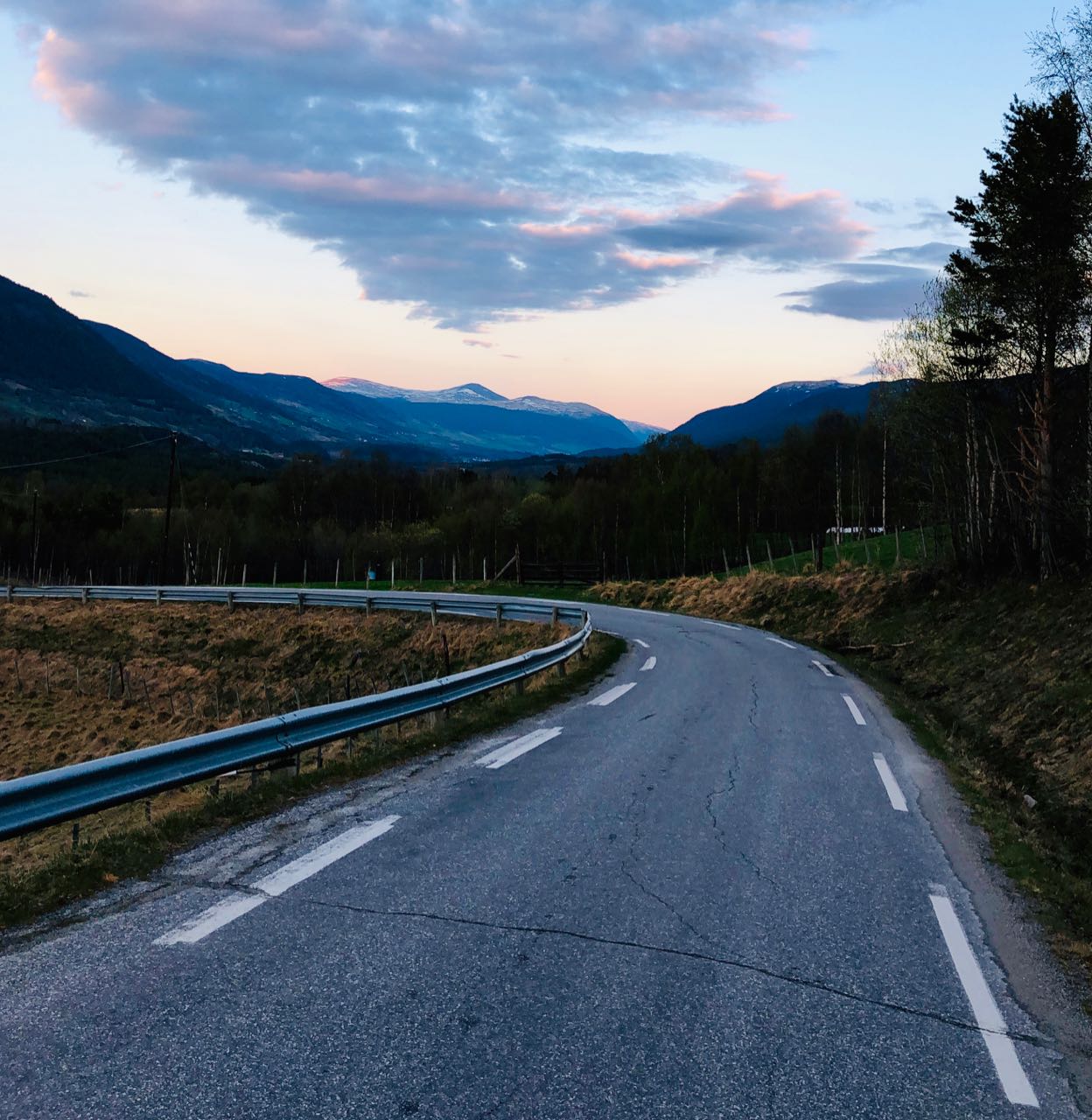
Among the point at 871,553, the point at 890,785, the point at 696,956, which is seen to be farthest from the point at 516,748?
the point at 871,553

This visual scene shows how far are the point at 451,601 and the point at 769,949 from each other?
99.2ft

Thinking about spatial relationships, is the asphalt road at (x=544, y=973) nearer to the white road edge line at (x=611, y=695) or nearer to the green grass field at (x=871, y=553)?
the white road edge line at (x=611, y=695)

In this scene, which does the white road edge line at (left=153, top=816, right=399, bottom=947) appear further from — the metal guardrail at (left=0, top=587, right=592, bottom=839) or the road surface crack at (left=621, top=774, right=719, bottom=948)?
the road surface crack at (left=621, top=774, right=719, bottom=948)

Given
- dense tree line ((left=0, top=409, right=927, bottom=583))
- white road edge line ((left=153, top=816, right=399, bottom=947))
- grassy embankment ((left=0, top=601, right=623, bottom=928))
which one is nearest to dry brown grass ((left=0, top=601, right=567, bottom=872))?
grassy embankment ((left=0, top=601, right=623, bottom=928))

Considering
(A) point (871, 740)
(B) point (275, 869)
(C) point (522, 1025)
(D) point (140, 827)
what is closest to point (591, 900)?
(C) point (522, 1025)

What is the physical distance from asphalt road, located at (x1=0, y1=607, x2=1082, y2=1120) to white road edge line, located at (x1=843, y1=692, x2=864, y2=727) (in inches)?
201

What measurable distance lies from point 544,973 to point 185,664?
109 ft

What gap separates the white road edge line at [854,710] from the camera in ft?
A: 42.5

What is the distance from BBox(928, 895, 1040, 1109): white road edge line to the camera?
350 cm

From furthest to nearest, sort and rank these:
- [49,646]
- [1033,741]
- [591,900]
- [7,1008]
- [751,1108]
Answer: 1. [49,646]
2. [1033,741]
3. [591,900]
4. [7,1008]
5. [751,1108]

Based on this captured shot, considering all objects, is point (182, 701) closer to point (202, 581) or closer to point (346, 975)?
point (346, 975)

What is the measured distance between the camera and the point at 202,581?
89500 millimetres

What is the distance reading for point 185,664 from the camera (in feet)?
113

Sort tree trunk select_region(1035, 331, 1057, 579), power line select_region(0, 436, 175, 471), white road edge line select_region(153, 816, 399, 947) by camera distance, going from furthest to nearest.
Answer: power line select_region(0, 436, 175, 471)
tree trunk select_region(1035, 331, 1057, 579)
white road edge line select_region(153, 816, 399, 947)
